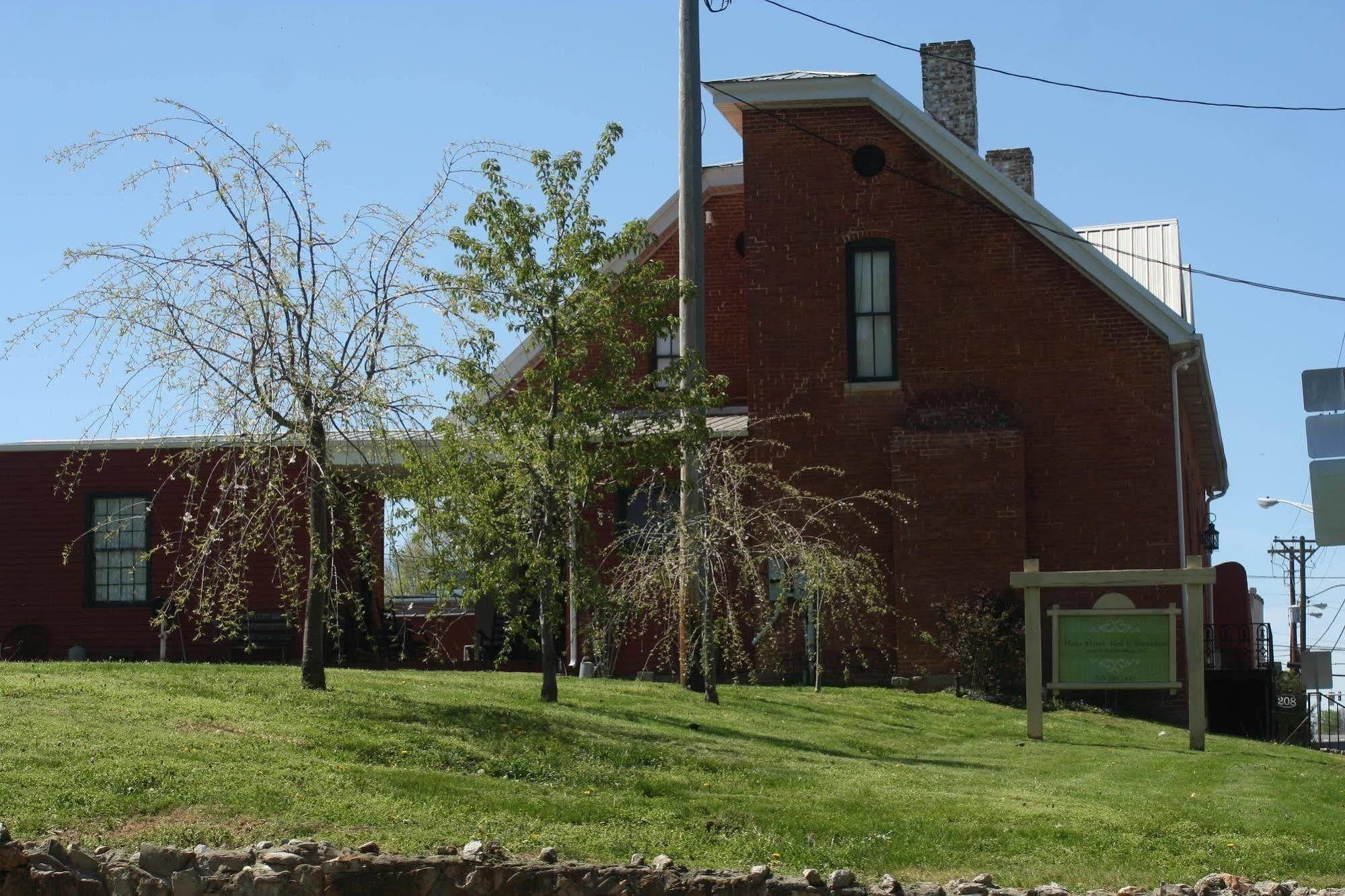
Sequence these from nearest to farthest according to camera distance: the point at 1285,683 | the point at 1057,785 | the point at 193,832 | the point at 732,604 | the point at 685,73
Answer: the point at 193,832, the point at 1057,785, the point at 685,73, the point at 732,604, the point at 1285,683

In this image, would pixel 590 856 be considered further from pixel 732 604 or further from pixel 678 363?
pixel 732 604

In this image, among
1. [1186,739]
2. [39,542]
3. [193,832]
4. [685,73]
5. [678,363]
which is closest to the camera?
[193,832]

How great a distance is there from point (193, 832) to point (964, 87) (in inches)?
837

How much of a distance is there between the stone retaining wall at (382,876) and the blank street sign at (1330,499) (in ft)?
8.43

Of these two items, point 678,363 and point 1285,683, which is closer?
point 678,363

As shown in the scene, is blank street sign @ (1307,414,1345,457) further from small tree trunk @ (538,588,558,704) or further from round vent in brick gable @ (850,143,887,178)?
round vent in brick gable @ (850,143,887,178)

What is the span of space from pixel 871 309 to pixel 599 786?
1474 centimetres

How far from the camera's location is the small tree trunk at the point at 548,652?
15.7 meters

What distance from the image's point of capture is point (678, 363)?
56.2ft

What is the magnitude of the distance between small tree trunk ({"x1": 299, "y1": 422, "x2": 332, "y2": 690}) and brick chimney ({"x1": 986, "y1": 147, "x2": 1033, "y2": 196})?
1840 cm

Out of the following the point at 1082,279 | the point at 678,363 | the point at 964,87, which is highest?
the point at 964,87

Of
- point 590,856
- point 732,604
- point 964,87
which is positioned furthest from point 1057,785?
point 964,87

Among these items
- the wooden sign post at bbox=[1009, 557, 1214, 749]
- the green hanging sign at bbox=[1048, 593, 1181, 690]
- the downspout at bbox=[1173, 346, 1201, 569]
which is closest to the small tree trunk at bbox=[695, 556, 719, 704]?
the wooden sign post at bbox=[1009, 557, 1214, 749]

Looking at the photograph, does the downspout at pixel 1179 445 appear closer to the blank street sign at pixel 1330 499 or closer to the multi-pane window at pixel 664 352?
the multi-pane window at pixel 664 352
